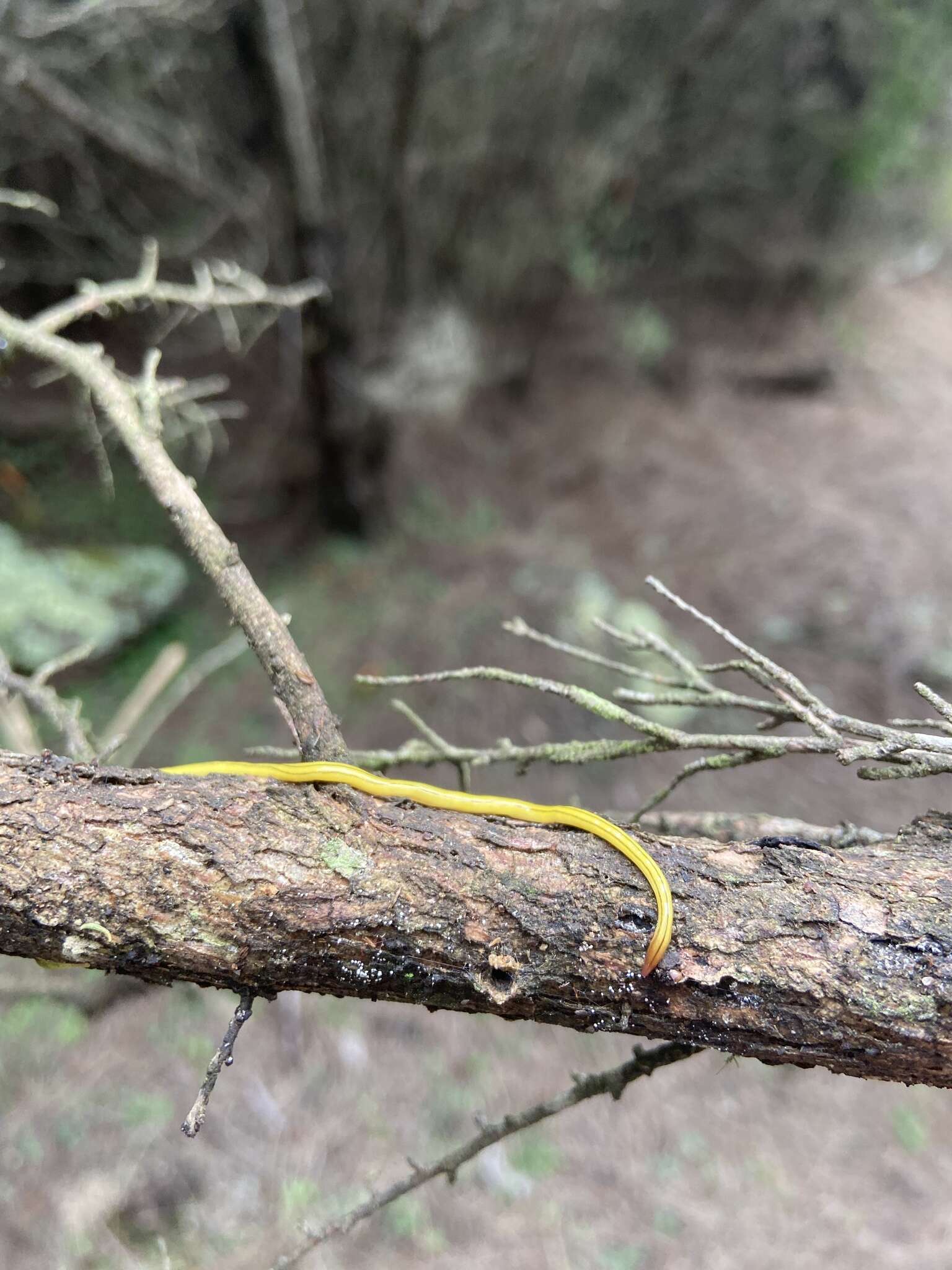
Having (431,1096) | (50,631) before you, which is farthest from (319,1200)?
(50,631)

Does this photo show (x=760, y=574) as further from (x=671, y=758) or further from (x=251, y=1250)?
(x=251, y=1250)

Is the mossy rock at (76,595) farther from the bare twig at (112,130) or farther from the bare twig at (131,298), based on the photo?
the bare twig at (112,130)

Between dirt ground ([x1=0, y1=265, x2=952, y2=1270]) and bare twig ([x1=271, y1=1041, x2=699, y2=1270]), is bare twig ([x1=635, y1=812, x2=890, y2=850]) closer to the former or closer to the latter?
bare twig ([x1=271, y1=1041, x2=699, y2=1270])

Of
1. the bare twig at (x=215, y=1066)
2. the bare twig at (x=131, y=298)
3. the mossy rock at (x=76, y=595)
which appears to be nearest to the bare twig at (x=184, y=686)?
the mossy rock at (x=76, y=595)

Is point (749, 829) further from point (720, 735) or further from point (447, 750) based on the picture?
point (447, 750)

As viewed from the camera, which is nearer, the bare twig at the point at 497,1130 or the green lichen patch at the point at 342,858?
the green lichen patch at the point at 342,858

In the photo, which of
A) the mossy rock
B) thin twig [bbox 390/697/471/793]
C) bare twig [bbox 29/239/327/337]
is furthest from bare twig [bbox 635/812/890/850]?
the mossy rock

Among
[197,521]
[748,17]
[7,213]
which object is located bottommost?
[197,521]
